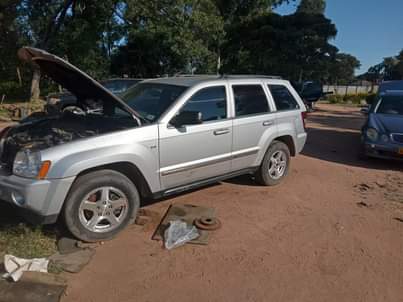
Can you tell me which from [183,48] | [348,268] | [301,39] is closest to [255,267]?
[348,268]

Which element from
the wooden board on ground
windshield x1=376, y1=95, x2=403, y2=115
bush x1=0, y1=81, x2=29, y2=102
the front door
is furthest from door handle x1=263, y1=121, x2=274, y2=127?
bush x1=0, y1=81, x2=29, y2=102

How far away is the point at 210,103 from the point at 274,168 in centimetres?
171

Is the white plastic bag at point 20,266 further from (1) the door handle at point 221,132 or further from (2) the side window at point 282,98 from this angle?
(2) the side window at point 282,98

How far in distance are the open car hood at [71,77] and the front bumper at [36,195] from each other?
40.8 inches

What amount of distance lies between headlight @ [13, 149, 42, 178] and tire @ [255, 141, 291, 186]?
10.4ft

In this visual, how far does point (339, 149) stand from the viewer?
831 cm

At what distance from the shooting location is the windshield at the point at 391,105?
7109mm

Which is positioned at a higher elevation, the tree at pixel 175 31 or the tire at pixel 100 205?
the tree at pixel 175 31

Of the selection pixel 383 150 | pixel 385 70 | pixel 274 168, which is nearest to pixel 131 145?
pixel 274 168

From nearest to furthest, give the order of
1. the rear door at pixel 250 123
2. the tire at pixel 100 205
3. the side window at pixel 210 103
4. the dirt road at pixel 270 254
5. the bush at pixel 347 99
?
the dirt road at pixel 270 254
the tire at pixel 100 205
the side window at pixel 210 103
the rear door at pixel 250 123
the bush at pixel 347 99

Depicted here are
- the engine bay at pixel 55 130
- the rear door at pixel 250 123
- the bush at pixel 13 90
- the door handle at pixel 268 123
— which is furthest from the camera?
the bush at pixel 13 90

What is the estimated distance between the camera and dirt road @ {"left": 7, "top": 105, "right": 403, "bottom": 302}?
2.73m

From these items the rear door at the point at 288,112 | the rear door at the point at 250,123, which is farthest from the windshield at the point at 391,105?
the rear door at the point at 250,123

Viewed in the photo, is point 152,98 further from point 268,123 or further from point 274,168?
point 274,168
